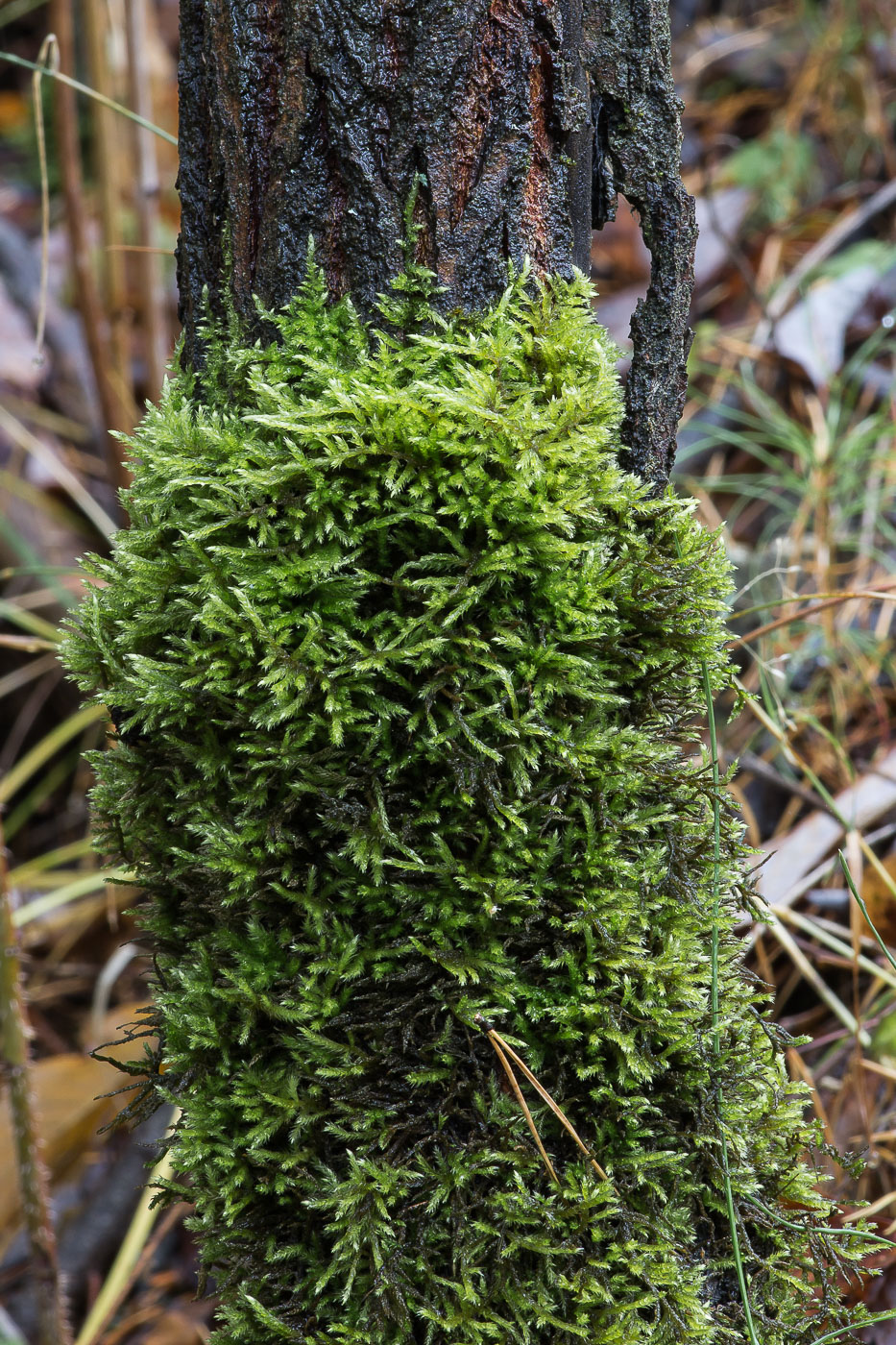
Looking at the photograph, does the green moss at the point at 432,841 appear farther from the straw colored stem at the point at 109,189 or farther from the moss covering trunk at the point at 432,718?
the straw colored stem at the point at 109,189

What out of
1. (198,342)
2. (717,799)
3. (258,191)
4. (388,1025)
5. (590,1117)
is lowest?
(590,1117)

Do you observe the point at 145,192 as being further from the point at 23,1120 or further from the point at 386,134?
the point at 23,1120

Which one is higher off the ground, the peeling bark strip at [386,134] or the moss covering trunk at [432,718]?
the peeling bark strip at [386,134]

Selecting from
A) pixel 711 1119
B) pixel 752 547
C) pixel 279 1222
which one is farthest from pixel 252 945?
pixel 752 547

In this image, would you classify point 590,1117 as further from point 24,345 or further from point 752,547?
point 24,345

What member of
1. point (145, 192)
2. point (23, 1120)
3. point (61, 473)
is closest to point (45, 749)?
point (61, 473)

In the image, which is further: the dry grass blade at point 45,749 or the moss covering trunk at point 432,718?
the dry grass blade at point 45,749

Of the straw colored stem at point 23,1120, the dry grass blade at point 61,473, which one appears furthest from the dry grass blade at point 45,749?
the straw colored stem at point 23,1120
